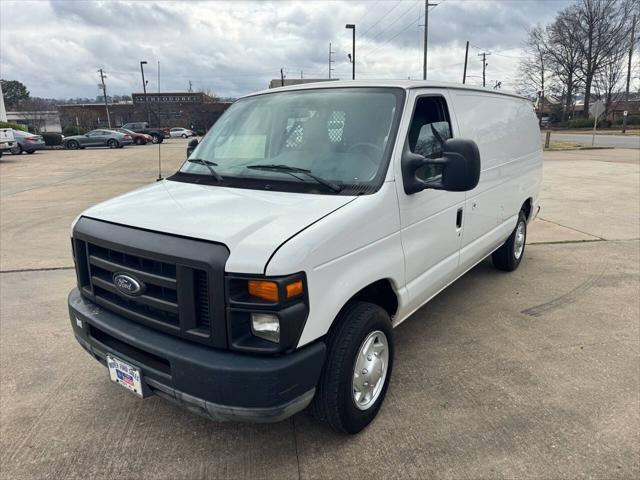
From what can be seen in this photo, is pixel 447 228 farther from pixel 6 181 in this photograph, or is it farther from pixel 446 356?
pixel 6 181

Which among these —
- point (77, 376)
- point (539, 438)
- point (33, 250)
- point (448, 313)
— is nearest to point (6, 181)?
point (33, 250)

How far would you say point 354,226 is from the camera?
2.56m

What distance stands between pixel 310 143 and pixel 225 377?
1680 millimetres

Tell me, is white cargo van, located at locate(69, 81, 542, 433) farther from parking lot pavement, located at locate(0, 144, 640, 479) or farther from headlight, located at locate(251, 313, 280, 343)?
parking lot pavement, located at locate(0, 144, 640, 479)

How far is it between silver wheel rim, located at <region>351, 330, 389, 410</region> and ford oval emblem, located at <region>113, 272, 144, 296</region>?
4.08 feet

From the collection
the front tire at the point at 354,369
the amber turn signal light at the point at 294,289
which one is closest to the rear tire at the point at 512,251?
the front tire at the point at 354,369

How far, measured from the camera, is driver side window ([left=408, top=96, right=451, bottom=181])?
3.25 m

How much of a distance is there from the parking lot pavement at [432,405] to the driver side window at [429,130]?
1.51 meters

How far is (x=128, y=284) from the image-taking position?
99.2 inches

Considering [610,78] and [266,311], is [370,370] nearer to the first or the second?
[266,311]

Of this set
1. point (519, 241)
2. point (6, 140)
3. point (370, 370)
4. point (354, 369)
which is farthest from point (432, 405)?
point (6, 140)

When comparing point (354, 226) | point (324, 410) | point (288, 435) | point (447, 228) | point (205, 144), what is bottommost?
point (288, 435)

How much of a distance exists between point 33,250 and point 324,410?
609 centimetres

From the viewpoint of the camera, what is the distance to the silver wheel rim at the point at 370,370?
110 inches
